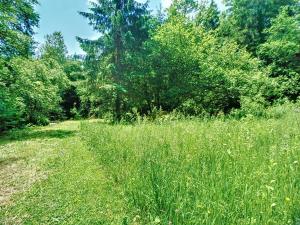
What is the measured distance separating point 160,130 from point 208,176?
2.63 m

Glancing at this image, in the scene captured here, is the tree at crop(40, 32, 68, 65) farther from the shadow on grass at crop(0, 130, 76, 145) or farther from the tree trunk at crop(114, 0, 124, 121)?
the shadow on grass at crop(0, 130, 76, 145)

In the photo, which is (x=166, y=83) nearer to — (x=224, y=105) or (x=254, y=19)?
(x=224, y=105)

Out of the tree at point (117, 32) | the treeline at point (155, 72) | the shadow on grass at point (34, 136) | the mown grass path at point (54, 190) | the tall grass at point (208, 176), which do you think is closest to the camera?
the tall grass at point (208, 176)

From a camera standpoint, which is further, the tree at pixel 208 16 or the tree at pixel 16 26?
the tree at pixel 208 16

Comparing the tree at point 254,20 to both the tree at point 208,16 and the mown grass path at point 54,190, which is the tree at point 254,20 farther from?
the mown grass path at point 54,190

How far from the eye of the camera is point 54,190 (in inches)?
200

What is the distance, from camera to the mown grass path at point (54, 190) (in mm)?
4027

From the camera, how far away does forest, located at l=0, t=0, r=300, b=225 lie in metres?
3.38

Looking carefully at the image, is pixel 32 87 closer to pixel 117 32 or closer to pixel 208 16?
pixel 117 32

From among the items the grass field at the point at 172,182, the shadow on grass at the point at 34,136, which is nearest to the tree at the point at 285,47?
the shadow on grass at the point at 34,136

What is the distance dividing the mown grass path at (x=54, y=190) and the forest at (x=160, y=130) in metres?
0.03

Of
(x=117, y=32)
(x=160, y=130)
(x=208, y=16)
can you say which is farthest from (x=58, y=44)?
(x=160, y=130)

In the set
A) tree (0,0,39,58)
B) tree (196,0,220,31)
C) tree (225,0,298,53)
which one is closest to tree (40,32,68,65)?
tree (196,0,220,31)

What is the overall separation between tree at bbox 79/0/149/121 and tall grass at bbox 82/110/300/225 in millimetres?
12323
